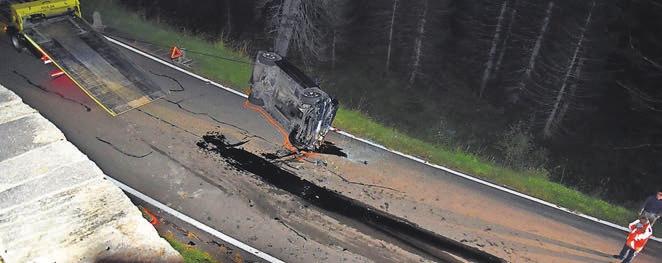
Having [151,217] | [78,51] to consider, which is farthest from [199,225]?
[78,51]

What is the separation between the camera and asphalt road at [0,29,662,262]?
13008 millimetres

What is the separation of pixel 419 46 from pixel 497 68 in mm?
3551

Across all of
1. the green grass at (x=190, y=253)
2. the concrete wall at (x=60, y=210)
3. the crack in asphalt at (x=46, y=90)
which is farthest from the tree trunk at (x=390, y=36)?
the concrete wall at (x=60, y=210)

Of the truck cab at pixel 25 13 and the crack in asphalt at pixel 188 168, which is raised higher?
the truck cab at pixel 25 13

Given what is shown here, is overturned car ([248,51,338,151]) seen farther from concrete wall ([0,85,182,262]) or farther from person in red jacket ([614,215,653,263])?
person in red jacket ([614,215,653,263])

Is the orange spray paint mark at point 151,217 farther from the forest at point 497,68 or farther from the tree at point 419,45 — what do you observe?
the tree at point 419,45

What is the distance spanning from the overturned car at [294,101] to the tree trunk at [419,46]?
822 cm

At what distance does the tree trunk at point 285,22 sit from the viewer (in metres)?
19.1

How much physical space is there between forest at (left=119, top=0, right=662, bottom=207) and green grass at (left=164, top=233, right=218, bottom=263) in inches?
376

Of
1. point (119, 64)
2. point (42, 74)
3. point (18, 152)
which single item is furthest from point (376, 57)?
point (18, 152)

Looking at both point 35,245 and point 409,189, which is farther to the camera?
point 409,189

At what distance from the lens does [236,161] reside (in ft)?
48.9

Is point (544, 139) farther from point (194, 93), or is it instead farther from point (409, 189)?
point (194, 93)

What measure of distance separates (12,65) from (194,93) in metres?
5.86
